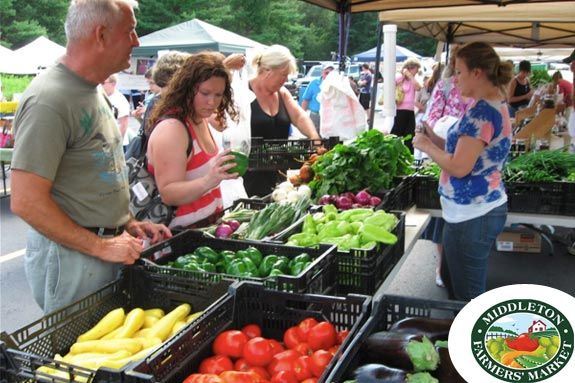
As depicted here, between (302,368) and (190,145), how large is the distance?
61.5 inches

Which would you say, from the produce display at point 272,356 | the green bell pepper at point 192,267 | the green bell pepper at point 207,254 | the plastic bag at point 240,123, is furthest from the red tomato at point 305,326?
the plastic bag at point 240,123

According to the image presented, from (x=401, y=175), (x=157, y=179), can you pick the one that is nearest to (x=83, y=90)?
(x=157, y=179)

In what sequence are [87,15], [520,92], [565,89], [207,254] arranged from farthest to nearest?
[520,92]
[565,89]
[207,254]
[87,15]

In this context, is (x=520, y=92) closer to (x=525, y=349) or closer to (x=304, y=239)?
(x=304, y=239)

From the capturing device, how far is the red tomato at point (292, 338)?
6.10ft

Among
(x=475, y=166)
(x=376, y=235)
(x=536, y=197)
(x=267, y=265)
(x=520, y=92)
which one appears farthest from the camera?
(x=520, y=92)

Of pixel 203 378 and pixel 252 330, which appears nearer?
pixel 203 378

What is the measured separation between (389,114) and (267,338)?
6.19m

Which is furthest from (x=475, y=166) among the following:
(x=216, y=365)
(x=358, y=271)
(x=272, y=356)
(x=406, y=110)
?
(x=406, y=110)

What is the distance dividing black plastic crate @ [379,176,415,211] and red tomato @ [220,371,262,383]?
77.7 inches

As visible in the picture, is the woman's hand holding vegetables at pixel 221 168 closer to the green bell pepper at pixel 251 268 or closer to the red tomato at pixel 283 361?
the green bell pepper at pixel 251 268

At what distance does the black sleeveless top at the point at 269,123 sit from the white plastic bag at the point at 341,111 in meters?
3.86

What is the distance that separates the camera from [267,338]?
2008 millimetres

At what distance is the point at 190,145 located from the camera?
9.72 feet
